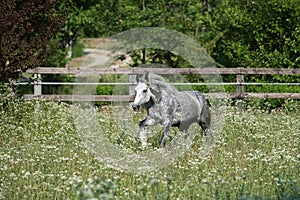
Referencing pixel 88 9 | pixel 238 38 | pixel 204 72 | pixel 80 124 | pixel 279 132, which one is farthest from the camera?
pixel 88 9

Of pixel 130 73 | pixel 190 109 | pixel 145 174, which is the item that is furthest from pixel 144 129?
pixel 130 73

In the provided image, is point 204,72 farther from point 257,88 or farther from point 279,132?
point 279,132

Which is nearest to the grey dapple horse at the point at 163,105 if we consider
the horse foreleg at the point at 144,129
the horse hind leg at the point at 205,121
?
the horse foreleg at the point at 144,129

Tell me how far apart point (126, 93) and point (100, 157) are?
34.1 feet

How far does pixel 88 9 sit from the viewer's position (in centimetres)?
3069

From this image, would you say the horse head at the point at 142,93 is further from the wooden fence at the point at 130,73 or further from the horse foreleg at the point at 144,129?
the wooden fence at the point at 130,73

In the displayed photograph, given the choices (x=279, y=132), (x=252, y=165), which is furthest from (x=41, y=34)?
(x=252, y=165)

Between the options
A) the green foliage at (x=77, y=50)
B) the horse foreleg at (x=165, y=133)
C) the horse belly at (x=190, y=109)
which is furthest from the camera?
the green foliage at (x=77, y=50)

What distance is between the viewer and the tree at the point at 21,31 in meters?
12.8

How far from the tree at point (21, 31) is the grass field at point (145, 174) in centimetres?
106

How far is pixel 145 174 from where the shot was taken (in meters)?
7.88

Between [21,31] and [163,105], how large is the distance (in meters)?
4.72

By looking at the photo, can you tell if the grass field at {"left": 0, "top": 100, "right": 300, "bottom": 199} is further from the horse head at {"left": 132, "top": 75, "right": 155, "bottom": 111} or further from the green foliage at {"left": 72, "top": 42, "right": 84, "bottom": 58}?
the green foliage at {"left": 72, "top": 42, "right": 84, "bottom": 58}

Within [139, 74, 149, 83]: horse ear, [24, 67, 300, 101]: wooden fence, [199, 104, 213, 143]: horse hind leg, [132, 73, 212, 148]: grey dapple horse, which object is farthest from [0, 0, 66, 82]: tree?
[199, 104, 213, 143]: horse hind leg
